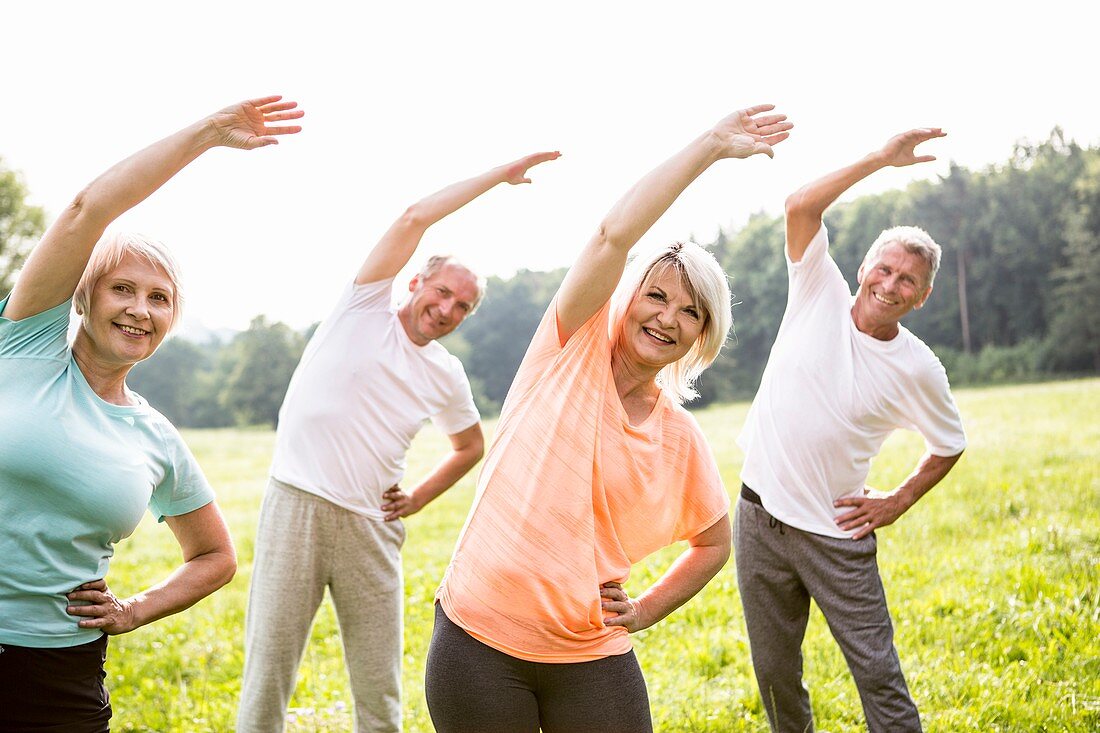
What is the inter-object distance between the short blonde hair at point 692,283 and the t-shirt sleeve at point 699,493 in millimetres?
307

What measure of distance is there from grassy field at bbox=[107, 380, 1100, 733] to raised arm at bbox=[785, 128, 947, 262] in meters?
2.68

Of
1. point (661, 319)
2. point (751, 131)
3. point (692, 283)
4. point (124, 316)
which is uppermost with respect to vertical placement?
point (751, 131)

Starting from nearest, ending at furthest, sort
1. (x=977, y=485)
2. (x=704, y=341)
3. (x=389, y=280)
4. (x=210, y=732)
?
(x=704, y=341), (x=389, y=280), (x=210, y=732), (x=977, y=485)

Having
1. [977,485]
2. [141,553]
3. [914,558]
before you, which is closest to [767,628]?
[914,558]

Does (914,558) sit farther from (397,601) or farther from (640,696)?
(640,696)

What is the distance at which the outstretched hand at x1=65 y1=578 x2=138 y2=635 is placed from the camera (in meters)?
2.56

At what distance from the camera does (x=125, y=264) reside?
2709mm

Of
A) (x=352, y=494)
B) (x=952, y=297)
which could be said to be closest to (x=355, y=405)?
(x=352, y=494)

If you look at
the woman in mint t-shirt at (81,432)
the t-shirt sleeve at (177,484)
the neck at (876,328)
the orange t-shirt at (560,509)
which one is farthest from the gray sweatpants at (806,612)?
the woman in mint t-shirt at (81,432)

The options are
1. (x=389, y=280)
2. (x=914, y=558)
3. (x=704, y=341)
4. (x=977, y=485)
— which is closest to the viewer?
(x=704, y=341)

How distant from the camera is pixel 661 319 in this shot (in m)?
2.81

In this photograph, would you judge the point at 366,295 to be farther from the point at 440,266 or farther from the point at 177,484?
the point at 177,484

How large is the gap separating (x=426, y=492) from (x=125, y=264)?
2550 mm

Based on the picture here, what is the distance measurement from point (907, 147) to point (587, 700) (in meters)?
2.61
